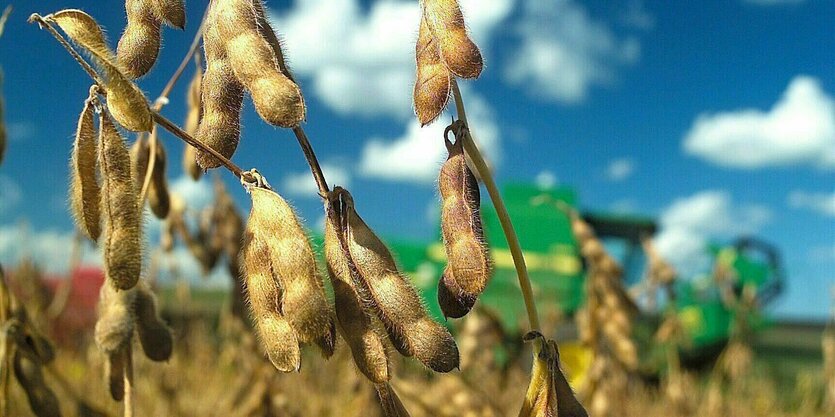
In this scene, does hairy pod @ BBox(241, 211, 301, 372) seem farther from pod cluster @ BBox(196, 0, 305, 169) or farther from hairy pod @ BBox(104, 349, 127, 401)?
hairy pod @ BBox(104, 349, 127, 401)

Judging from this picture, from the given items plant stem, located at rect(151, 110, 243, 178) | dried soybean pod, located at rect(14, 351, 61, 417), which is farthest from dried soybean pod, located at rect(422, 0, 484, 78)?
dried soybean pod, located at rect(14, 351, 61, 417)

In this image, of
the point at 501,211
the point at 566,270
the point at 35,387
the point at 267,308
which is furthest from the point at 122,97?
the point at 566,270

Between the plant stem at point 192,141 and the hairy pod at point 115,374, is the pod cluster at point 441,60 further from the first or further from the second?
the hairy pod at point 115,374

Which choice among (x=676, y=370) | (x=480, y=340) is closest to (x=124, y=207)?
(x=480, y=340)

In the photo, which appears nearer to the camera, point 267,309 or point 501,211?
point 267,309

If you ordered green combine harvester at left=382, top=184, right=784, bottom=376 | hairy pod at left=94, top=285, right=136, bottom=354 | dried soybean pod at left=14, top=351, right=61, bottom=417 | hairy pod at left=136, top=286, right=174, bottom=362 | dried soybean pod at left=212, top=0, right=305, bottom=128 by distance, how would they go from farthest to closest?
green combine harvester at left=382, top=184, right=784, bottom=376, dried soybean pod at left=14, top=351, right=61, bottom=417, hairy pod at left=136, top=286, right=174, bottom=362, hairy pod at left=94, top=285, right=136, bottom=354, dried soybean pod at left=212, top=0, right=305, bottom=128

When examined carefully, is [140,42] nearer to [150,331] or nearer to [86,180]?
[86,180]

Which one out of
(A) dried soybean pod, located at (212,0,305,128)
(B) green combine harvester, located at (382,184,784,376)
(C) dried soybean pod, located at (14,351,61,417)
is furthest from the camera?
(B) green combine harvester, located at (382,184,784,376)
